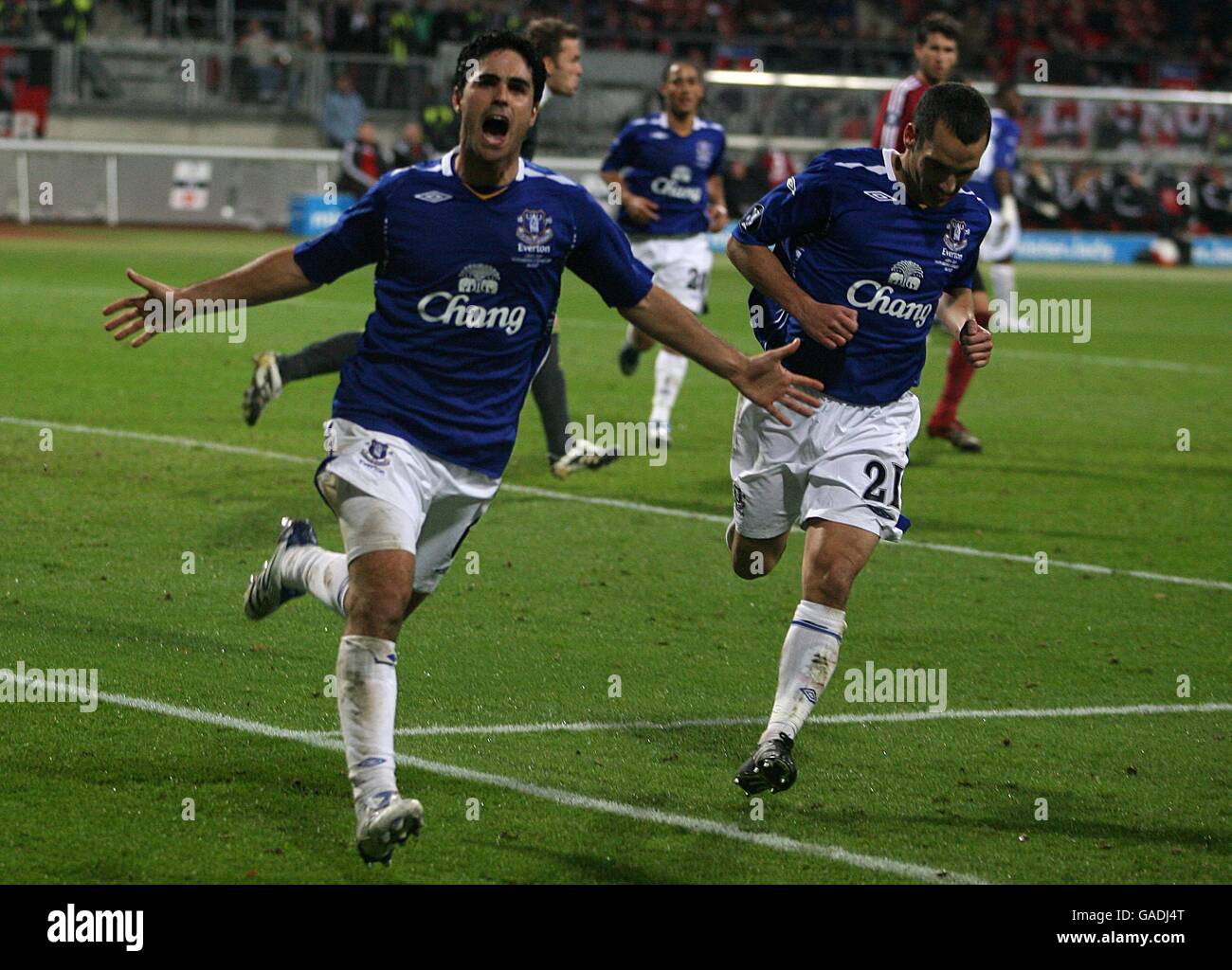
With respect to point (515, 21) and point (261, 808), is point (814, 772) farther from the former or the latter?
point (515, 21)

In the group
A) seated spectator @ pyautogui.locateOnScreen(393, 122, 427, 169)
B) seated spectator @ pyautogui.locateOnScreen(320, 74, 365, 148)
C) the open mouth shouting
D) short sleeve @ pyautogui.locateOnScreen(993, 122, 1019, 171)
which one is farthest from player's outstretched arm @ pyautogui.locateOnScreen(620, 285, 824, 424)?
seated spectator @ pyautogui.locateOnScreen(320, 74, 365, 148)

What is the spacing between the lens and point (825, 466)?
5.64 m

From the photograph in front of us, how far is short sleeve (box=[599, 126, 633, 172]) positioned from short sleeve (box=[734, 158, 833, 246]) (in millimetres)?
6465

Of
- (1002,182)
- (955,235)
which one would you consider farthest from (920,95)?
(1002,182)

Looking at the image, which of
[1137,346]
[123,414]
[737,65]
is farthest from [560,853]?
[737,65]

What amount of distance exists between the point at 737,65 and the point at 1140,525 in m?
27.5

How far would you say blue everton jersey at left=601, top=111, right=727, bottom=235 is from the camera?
1223cm

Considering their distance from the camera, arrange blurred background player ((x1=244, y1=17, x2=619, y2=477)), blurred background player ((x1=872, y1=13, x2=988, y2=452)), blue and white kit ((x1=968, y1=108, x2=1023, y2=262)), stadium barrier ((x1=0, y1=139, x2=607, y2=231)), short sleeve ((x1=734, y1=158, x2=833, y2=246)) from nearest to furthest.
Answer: short sleeve ((x1=734, y1=158, x2=833, y2=246)) → blurred background player ((x1=244, y1=17, x2=619, y2=477)) → blurred background player ((x1=872, y1=13, x2=988, y2=452)) → blue and white kit ((x1=968, y1=108, x2=1023, y2=262)) → stadium barrier ((x1=0, y1=139, x2=607, y2=231))

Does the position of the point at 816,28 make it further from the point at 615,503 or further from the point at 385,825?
the point at 385,825

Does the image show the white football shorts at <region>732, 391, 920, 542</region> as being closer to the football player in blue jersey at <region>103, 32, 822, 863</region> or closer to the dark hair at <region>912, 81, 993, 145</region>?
the football player in blue jersey at <region>103, 32, 822, 863</region>

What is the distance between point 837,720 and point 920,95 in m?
4.81

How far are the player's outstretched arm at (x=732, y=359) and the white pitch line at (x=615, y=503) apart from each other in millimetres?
4186

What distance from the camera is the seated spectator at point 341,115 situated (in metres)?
31.7

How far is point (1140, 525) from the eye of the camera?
10.1 meters
